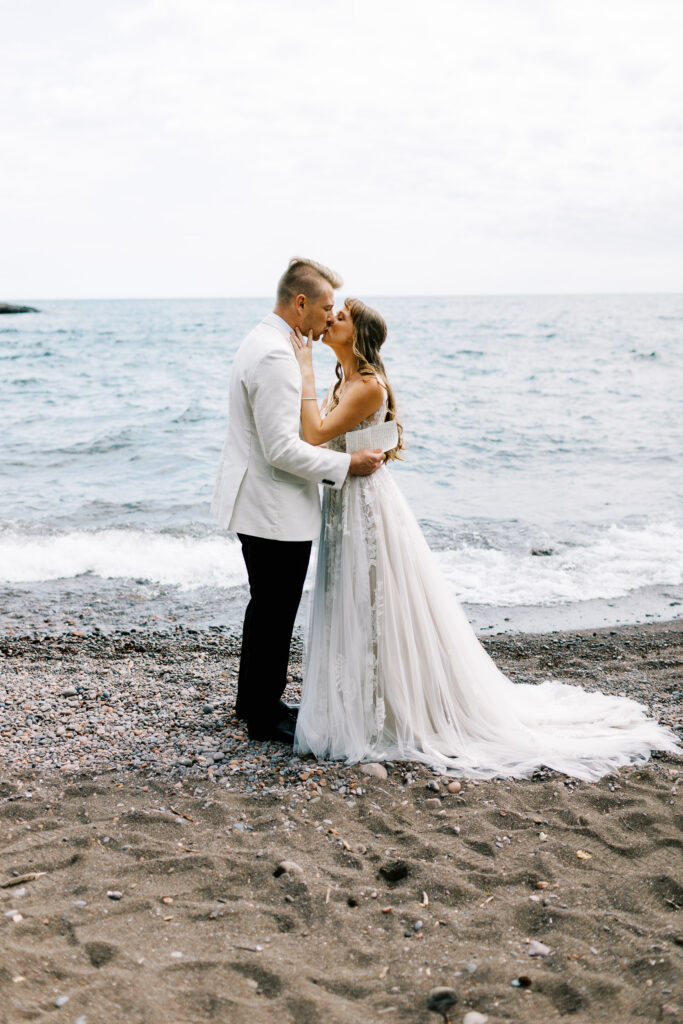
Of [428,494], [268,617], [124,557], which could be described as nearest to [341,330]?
[268,617]

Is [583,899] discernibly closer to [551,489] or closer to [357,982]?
[357,982]

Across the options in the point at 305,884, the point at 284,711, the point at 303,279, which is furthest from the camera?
the point at 284,711

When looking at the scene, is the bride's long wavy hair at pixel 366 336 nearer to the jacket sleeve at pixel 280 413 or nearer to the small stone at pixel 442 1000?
the jacket sleeve at pixel 280 413

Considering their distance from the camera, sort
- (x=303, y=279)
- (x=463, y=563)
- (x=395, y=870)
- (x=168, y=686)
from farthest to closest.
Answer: (x=463, y=563)
(x=168, y=686)
(x=303, y=279)
(x=395, y=870)

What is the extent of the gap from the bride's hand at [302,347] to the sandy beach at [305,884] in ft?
6.72

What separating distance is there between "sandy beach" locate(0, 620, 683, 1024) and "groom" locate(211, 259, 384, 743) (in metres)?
0.58

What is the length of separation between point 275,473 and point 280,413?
0.35m

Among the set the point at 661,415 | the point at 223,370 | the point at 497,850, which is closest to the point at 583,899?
the point at 497,850

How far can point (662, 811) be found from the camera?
3781 mm

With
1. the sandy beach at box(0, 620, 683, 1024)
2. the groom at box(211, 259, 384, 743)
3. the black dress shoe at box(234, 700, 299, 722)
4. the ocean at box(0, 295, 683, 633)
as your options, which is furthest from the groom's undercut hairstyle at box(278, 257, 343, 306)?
the ocean at box(0, 295, 683, 633)

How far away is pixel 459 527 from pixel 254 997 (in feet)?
27.6

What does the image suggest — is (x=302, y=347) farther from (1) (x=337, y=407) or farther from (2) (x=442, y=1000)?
(2) (x=442, y=1000)

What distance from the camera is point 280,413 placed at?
13.3 feet

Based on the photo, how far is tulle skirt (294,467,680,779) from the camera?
14.3 ft
